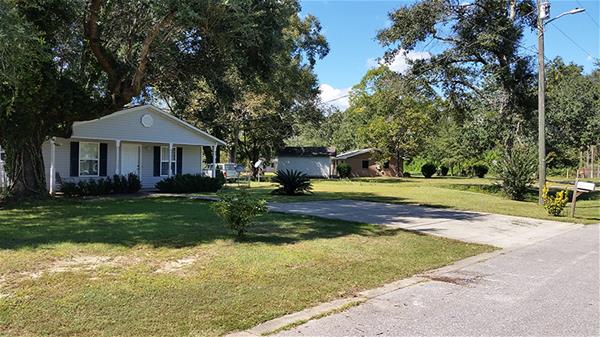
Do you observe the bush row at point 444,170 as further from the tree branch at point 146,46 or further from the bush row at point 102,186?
the tree branch at point 146,46

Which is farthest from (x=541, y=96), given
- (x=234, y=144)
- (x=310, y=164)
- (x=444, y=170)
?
(x=444, y=170)

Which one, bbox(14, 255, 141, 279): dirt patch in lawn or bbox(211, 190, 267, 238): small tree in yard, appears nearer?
bbox(14, 255, 141, 279): dirt patch in lawn

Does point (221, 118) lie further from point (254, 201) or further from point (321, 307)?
point (321, 307)

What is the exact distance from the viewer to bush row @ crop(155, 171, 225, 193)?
69.5 ft

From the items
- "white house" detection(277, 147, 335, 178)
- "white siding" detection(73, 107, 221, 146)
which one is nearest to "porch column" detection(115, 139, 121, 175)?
"white siding" detection(73, 107, 221, 146)

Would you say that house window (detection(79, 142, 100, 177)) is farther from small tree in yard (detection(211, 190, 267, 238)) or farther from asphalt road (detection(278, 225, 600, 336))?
asphalt road (detection(278, 225, 600, 336))

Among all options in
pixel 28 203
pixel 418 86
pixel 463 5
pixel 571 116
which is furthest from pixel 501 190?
pixel 28 203

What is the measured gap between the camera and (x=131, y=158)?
22.9 meters

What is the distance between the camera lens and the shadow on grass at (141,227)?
8289 millimetres

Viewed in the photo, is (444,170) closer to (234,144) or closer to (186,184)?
(234,144)

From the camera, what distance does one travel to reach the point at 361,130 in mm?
52000

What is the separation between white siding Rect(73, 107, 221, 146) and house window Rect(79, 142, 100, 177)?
3.47 feet

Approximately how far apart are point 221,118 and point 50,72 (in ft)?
81.4

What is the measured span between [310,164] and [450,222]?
39.3m
